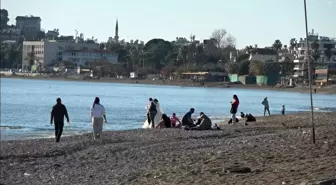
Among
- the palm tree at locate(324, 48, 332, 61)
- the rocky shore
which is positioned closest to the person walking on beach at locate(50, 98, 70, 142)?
the rocky shore

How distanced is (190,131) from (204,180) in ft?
45.4

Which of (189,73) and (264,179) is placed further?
(189,73)

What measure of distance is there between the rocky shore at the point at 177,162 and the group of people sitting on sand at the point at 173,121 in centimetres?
498

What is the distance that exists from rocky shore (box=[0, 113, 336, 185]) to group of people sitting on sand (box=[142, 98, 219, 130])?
16.3ft

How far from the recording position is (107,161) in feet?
56.9

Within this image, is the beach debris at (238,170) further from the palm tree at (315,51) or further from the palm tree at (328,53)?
the palm tree at (328,53)

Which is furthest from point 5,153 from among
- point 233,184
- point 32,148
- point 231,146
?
point 233,184

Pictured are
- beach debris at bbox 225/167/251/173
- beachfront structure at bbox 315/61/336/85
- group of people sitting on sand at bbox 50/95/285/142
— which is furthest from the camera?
beachfront structure at bbox 315/61/336/85

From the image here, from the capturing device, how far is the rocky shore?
12742 millimetres

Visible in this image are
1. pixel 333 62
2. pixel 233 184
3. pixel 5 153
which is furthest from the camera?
pixel 333 62

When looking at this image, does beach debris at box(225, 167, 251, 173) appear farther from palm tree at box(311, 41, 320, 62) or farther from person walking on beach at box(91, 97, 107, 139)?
palm tree at box(311, 41, 320, 62)

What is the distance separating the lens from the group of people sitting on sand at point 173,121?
27.6 meters

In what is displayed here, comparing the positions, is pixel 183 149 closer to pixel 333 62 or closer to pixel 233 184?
pixel 233 184

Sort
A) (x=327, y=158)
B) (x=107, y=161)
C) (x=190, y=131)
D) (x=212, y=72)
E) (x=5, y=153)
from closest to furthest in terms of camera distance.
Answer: (x=327, y=158)
(x=107, y=161)
(x=5, y=153)
(x=190, y=131)
(x=212, y=72)
